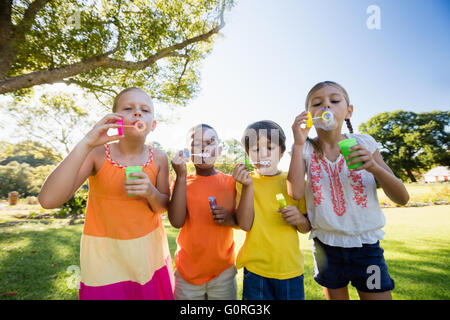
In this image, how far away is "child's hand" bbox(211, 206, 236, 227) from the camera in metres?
1.66

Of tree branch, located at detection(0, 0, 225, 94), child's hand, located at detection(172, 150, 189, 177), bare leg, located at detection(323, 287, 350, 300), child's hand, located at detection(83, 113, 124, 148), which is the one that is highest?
tree branch, located at detection(0, 0, 225, 94)

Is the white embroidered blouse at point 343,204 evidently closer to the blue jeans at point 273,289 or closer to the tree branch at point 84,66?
the blue jeans at point 273,289

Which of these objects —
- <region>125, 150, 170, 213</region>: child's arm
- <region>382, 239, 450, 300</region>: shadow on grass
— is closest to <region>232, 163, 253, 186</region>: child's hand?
<region>125, 150, 170, 213</region>: child's arm

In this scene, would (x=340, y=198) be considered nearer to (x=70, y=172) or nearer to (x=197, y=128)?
(x=197, y=128)

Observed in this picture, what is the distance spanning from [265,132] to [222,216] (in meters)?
0.79

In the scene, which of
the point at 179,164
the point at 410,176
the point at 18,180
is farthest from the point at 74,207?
the point at 410,176

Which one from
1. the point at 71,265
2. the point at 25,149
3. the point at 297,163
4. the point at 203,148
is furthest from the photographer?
the point at 25,149

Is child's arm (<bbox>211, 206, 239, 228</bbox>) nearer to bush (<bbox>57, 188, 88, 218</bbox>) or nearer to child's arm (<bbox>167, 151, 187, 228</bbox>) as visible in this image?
child's arm (<bbox>167, 151, 187, 228</bbox>)

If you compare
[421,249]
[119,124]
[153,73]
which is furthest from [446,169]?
[119,124]

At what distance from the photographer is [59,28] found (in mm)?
4941

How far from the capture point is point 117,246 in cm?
150

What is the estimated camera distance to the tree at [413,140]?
34.2 meters
